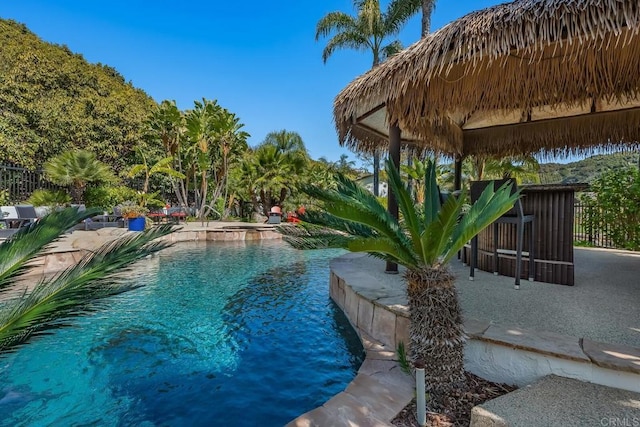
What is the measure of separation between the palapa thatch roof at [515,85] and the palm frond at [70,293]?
341 cm

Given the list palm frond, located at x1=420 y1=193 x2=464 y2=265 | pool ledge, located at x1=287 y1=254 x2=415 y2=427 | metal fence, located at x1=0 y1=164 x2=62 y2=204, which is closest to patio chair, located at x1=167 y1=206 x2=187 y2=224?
metal fence, located at x1=0 y1=164 x2=62 y2=204

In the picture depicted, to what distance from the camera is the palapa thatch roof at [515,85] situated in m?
3.13

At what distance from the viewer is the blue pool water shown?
8.49 feet

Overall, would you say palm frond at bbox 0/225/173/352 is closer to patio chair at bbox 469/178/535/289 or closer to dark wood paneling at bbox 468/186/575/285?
patio chair at bbox 469/178/535/289

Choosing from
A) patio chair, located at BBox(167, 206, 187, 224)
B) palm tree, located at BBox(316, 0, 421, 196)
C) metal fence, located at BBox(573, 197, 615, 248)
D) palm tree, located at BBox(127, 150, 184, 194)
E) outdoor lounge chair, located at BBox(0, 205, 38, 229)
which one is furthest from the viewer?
patio chair, located at BBox(167, 206, 187, 224)

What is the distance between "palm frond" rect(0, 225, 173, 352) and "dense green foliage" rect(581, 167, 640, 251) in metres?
8.40

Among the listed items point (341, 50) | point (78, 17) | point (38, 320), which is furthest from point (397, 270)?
point (78, 17)

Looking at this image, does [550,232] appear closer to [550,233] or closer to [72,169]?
[550,233]

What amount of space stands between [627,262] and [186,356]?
741 centimetres

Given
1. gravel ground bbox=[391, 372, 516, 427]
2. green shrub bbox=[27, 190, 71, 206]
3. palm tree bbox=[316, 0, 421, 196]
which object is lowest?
gravel ground bbox=[391, 372, 516, 427]

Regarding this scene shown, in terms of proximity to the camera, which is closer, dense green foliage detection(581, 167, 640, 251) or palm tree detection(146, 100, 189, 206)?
dense green foliage detection(581, 167, 640, 251)

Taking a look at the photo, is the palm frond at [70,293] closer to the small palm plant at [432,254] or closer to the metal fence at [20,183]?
the small palm plant at [432,254]

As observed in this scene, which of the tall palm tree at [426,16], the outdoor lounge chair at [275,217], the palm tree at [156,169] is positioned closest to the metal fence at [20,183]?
the palm tree at [156,169]

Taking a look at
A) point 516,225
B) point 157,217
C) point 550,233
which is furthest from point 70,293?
point 157,217
